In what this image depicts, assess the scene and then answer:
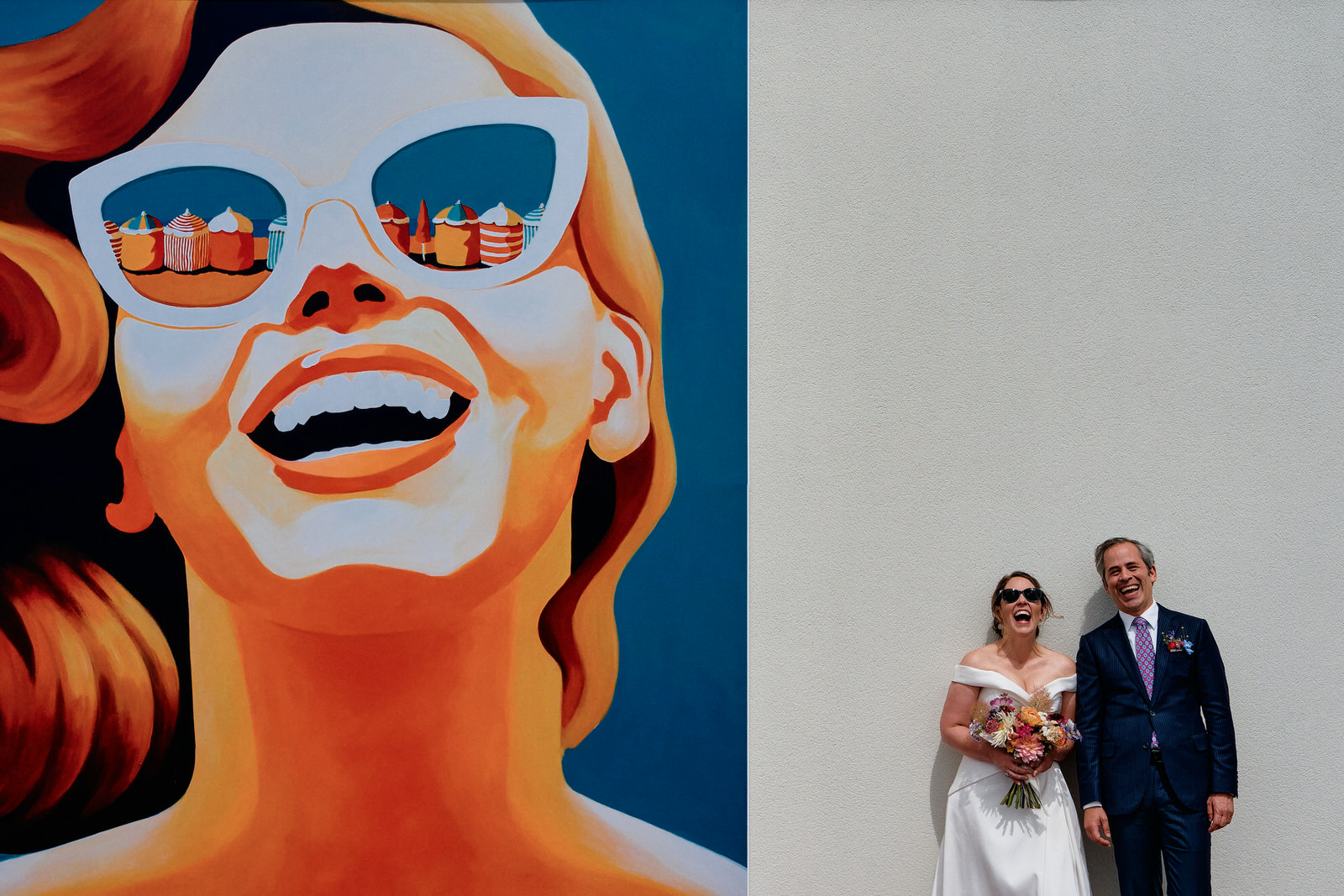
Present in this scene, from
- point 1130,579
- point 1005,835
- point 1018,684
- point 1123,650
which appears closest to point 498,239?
point 1018,684

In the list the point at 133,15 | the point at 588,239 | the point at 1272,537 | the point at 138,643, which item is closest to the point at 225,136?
the point at 133,15

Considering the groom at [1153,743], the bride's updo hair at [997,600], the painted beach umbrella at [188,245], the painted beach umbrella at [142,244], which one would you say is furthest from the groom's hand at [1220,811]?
the painted beach umbrella at [142,244]

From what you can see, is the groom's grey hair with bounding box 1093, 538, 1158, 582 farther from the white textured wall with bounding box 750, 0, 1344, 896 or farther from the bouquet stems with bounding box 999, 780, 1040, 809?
the bouquet stems with bounding box 999, 780, 1040, 809

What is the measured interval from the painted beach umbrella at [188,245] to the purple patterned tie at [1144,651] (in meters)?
4.20

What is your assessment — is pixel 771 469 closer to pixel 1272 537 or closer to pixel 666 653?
pixel 666 653

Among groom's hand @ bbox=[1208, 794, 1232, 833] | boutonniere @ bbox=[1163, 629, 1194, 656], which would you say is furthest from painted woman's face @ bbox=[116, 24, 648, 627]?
groom's hand @ bbox=[1208, 794, 1232, 833]

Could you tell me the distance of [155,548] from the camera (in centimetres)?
434

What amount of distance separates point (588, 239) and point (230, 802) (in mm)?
2842

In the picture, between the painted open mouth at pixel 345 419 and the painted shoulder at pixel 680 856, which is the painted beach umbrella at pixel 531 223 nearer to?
the painted open mouth at pixel 345 419

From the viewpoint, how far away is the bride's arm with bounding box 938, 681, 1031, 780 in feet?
13.0

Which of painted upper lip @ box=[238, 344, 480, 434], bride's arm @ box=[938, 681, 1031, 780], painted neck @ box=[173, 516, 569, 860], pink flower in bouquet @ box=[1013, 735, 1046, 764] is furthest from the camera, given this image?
painted upper lip @ box=[238, 344, 480, 434]

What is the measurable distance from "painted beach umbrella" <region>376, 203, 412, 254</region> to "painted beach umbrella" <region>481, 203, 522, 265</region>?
33cm

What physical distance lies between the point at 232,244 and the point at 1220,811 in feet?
15.3

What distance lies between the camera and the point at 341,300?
4.38 m
